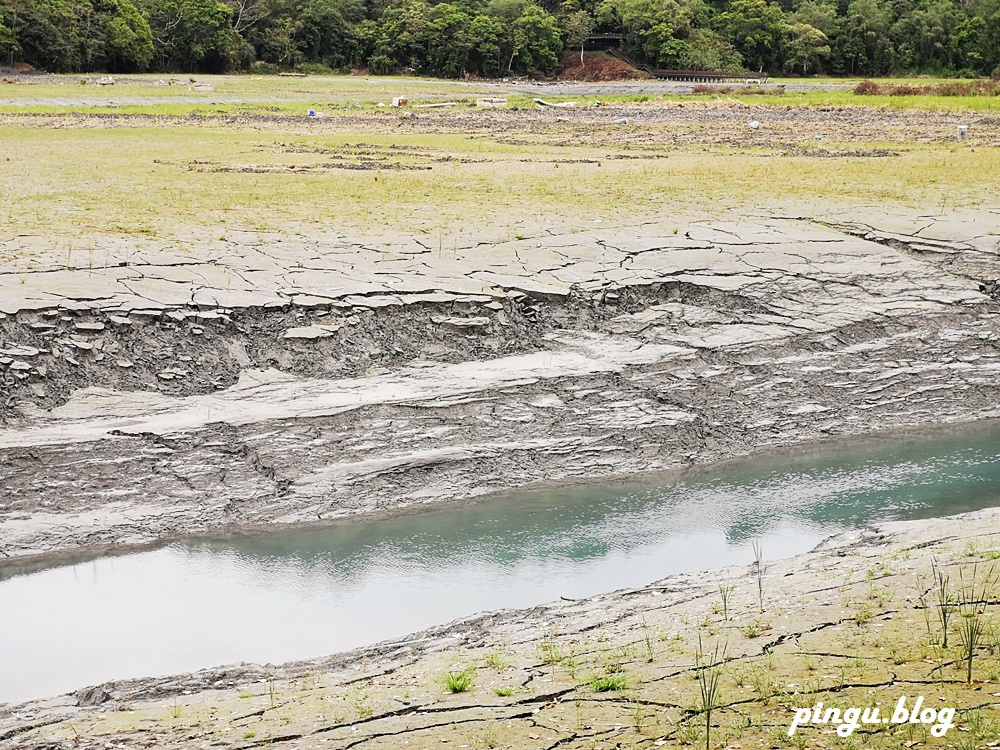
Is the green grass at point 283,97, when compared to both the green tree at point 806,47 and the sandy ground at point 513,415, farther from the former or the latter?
the sandy ground at point 513,415

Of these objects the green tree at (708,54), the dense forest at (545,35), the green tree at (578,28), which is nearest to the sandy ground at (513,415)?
the dense forest at (545,35)

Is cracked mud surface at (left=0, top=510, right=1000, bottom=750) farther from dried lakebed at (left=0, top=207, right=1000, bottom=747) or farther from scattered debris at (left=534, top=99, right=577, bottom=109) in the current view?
scattered debris at (left=534, top=99, right=577, bottom=109)

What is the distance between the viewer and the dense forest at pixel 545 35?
219 feet

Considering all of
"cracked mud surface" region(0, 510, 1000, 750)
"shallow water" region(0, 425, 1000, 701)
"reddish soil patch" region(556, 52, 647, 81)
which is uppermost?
"reddish soil patch" region(556, 52, 647, 81)

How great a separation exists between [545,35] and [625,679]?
240ft

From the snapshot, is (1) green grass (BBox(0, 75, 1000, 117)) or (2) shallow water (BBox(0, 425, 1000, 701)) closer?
(2) shallow water (BBox(0, 425, 1000, 701))

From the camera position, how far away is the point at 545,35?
74250mm

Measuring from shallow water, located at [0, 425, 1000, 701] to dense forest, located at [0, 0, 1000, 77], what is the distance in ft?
198

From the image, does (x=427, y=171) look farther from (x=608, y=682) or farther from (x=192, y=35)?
(x=192, y=35)

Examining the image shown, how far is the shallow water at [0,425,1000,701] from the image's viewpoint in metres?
7.35

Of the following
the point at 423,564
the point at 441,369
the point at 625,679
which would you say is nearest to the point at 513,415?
the point at 441,369

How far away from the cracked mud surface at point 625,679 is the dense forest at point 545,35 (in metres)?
63.1

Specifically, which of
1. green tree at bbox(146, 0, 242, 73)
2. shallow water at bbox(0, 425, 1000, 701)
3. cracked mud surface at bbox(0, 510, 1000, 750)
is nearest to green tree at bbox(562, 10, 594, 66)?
green tree at bbox(146, 0, 242, 73)

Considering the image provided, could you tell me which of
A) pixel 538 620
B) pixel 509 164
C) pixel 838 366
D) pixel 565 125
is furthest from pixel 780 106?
pixel 538 620
